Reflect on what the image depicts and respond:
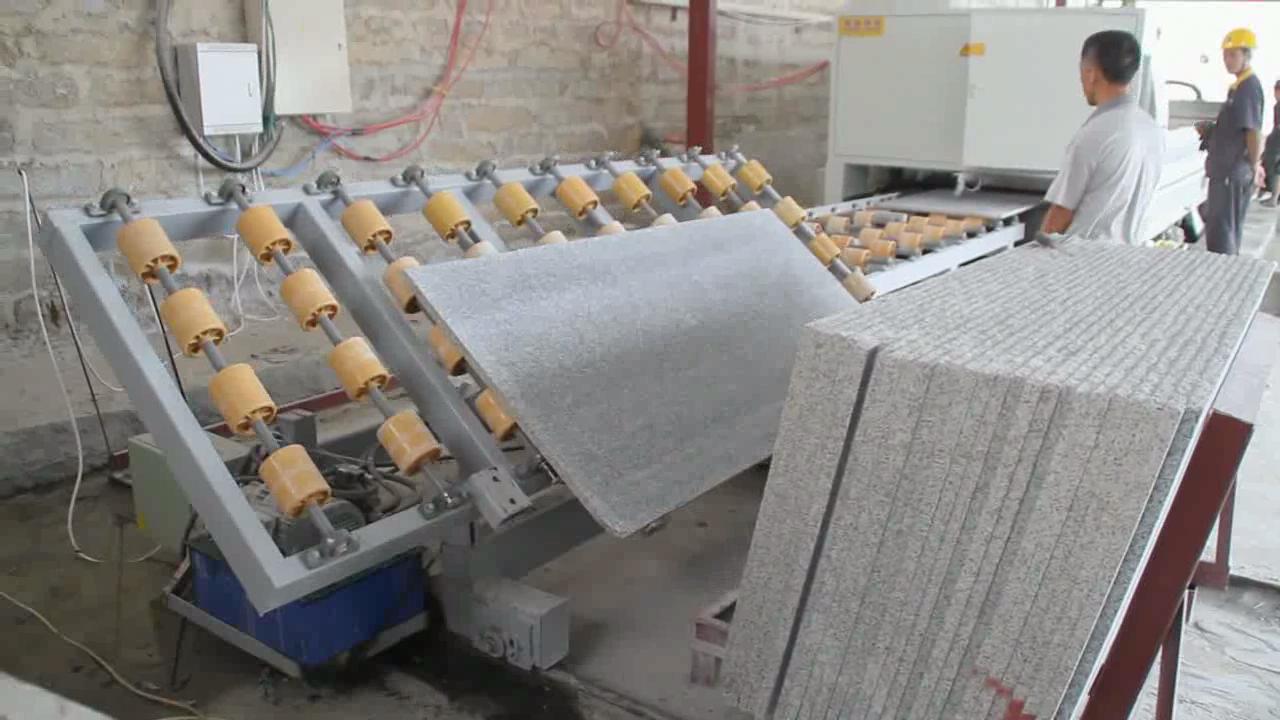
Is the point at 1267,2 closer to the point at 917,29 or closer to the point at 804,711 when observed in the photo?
the point at 917,29

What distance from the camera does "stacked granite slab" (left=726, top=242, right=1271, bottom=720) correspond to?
104 centimetres

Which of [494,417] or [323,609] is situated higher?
[494,417]

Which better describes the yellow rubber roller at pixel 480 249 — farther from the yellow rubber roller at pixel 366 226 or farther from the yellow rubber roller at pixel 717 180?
the yellow rubber roller at pixel 717 180

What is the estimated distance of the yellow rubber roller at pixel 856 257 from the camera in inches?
116

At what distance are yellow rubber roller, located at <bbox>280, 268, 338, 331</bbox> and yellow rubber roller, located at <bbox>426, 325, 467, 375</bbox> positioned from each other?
0.19m

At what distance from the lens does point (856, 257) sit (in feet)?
9.71

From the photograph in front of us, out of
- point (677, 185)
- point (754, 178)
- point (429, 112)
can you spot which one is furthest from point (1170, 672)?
point (429, 112)

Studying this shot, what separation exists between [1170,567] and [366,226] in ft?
4.92

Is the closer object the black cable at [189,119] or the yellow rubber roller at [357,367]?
the yellow rubber roller at [357,367]

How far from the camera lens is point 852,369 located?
1197 millimetres

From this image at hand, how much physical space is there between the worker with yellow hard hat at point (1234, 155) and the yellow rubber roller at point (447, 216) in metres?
5.08

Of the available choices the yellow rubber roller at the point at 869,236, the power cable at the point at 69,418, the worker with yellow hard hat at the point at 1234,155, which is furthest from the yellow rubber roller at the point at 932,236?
the worker with yellow hard hat at the point at 1234,155

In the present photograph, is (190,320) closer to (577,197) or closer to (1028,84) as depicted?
(577,197)

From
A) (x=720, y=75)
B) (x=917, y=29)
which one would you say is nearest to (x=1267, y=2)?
(x=720, y=75)
